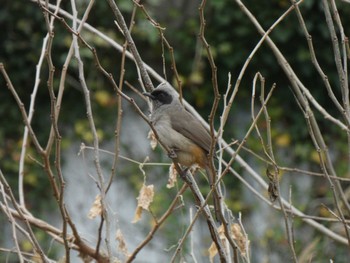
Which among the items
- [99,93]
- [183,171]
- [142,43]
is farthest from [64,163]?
[183,171]

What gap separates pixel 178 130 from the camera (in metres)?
4.64

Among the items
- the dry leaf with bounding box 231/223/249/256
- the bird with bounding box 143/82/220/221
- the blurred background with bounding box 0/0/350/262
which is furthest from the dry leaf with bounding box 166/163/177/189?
the blurred background with bounding box 0/0/350/262

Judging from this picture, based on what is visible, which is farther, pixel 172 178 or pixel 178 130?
pixel 178 130

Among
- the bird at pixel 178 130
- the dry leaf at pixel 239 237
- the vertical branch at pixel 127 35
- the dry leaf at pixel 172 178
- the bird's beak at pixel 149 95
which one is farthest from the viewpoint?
the bird at pixel 178 130

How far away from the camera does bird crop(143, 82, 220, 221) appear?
4.45 meters

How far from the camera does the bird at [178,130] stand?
445 cm

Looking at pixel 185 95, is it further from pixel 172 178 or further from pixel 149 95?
pixel 172 178

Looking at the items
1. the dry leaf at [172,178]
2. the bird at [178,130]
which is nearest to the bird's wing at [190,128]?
the bird at [178,130]

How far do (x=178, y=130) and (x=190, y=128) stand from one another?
8 centimetres

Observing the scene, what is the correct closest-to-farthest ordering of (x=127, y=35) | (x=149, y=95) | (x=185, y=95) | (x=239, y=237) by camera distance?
(x=127, y=35)
(x=239, y=237)
(x=149, y=95)
(x=185, y=95)

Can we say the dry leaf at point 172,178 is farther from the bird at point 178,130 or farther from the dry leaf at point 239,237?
the bird at point 178,130

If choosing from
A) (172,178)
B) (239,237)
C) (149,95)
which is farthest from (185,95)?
(239,237)

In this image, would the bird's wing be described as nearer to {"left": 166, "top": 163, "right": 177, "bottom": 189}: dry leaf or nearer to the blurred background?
{"left": 166, "top": 163, "right": 177, "bottom": 189}: dry leaf

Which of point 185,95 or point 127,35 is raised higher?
point 185,95
